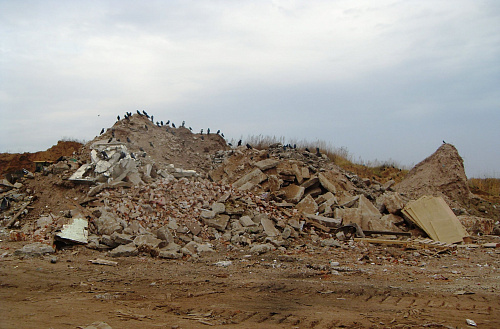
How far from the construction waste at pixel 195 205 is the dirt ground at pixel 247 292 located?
2.02 feet

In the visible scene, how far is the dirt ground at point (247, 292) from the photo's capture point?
3.86 m

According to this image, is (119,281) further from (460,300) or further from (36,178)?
(36,178)

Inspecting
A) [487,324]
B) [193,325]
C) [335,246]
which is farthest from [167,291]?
[335,246]

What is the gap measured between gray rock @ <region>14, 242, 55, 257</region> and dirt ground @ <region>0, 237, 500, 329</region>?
0.13 metres

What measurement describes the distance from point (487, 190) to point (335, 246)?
13166 millimetres

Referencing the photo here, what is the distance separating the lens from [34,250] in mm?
6383

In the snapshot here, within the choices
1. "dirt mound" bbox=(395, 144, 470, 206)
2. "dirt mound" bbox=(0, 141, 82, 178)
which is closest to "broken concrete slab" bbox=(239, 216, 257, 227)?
→ "dirt mound" bbox=(395, 144, 470, 206)

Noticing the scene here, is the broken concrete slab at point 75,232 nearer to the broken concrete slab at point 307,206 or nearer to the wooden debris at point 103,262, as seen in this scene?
the wooden debris at point 103,262

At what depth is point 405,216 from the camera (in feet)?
33.1

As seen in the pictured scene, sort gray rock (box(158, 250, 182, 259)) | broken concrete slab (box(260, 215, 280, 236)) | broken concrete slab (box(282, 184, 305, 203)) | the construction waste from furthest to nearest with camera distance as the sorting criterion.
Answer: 1. broken concrete slab (box(282, 184, 305, 203))
2. broken concrete slab (box(260, 215, 280, 236))
3. the construction waste
4. gray rock (box(158, 250, 182, 259))

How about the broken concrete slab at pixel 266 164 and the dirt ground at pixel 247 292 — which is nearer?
the dirt ground at pixel 247 292

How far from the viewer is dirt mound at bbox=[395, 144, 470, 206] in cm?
1338

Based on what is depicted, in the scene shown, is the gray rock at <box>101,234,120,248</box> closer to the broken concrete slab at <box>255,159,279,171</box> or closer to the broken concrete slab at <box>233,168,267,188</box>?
the broken concrete slab at <box>233,168,267,188</box>

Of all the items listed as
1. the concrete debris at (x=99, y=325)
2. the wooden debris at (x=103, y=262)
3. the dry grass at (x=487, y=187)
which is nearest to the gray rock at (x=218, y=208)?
the wooden debris at (x=103, y=262)
